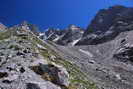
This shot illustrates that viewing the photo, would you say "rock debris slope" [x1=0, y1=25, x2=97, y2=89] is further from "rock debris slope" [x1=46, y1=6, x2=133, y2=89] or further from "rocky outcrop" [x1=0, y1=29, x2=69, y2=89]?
"rock debris slope" [x1=46, y1=6, x2=133, y2=89]

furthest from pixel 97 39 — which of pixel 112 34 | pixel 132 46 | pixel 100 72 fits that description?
pixel 100 72

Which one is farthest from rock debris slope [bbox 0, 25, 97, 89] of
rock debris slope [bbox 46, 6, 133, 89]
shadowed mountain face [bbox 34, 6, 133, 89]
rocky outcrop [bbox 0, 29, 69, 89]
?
rock debris slope [bbox 46, 6, 133, 89]

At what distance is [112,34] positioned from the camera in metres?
140

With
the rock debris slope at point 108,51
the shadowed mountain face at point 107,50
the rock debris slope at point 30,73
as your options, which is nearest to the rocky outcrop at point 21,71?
the rock debris slope at point 30,73

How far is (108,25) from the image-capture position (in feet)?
567

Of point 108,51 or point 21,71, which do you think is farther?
point 108,51

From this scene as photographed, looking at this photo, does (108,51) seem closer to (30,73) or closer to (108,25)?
(108,25)

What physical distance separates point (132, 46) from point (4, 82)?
276 feet

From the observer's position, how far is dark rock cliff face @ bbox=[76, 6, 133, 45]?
142m

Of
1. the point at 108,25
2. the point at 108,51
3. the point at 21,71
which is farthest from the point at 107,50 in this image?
the point at 21,71

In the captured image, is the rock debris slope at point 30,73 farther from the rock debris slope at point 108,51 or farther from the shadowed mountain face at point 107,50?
the rock debris slope at point 108,51

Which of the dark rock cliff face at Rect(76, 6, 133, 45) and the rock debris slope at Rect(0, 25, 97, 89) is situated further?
the dark rock cliff face at Rect(76, 6, 133, 45)

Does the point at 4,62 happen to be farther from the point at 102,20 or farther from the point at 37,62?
the point at 102,20

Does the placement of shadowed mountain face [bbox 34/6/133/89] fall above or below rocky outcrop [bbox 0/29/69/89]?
above
